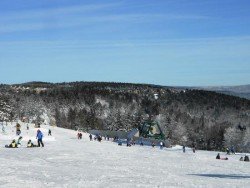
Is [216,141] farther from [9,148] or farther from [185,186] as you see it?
[185,186]

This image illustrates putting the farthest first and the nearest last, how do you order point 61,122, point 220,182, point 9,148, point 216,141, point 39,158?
1. point 61,122
2. point 216,141
3. point 9,148
4. point 39,158
5. point 220,182

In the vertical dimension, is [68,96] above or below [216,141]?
above

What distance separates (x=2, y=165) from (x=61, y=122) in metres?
117

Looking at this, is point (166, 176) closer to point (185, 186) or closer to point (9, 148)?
point (185, 186)

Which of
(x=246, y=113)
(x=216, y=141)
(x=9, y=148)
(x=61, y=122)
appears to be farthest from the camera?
(x=246, y=113)

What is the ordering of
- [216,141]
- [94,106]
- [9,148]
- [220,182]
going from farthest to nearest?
1. [94,106]
2. [216,141]
3. [9,148]
4. [220,182]

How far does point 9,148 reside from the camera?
108 feet

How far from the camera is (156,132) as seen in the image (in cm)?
7506

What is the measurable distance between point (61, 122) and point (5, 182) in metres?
122

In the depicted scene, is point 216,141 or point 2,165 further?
point 216,141

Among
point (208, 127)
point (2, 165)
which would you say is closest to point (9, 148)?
point (2, 165)

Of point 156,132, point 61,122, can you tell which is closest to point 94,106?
point 61,122

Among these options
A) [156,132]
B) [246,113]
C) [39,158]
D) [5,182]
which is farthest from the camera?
[246,113]

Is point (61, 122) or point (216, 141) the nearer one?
point (216, 141)
